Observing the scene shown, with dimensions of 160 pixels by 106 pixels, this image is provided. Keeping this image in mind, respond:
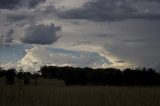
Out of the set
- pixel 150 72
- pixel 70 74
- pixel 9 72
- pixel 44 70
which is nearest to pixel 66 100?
pixel 150 72

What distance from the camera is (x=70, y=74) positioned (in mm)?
81125

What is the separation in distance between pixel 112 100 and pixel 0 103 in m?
4.84

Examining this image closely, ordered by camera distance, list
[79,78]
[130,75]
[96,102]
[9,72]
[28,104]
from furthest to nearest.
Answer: [79,78] → [9,72] → [130,75] → [96,102] → [28,104]

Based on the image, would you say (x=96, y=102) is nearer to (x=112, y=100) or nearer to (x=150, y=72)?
(x=112, y=100)

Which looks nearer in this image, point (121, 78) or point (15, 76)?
point (121, 78)

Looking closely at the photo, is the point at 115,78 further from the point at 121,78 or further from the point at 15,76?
the point at 15,76

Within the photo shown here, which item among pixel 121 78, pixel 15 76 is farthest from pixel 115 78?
pixel 15 76

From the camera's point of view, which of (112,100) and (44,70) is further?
(44,70)

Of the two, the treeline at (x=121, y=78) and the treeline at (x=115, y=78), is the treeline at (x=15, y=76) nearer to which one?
the treeline at (x=115, y=78)

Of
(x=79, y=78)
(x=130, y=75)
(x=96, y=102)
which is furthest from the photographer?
(x=79, y=78)

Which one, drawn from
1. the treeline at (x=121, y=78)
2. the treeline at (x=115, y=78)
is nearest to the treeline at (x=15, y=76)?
the treeline at (x=115, y=78)

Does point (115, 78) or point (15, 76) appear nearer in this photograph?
point (115, 78)

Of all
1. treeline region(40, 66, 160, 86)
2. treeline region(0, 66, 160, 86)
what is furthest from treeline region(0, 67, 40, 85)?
treeline region(40, 66, 160, 86)

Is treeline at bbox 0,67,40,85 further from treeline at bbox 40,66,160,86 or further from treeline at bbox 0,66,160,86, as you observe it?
treeline at bbox 40,66,160,86
